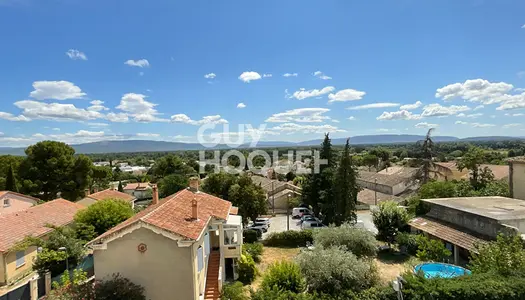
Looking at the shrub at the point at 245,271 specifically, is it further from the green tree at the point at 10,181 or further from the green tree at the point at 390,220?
the green tree at the point at 10,181

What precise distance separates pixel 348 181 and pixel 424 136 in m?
18.1

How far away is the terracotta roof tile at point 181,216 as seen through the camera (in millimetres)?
13625

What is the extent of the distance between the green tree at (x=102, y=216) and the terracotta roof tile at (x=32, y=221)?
3320mm

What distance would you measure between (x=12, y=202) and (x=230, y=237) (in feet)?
100.0

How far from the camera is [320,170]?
37.4 metres

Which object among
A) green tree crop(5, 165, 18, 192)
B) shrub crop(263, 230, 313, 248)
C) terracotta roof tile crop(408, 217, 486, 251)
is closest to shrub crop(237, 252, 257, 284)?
shrub crop(263, 230, 313, 248)

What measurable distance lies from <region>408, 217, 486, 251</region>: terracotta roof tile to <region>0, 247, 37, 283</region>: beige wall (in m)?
29.5

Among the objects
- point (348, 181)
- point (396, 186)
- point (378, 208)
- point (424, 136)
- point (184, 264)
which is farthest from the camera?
point (396, 186)

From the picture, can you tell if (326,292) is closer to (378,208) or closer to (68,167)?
(378,208)

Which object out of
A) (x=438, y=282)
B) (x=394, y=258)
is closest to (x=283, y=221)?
(x=394, y=258)

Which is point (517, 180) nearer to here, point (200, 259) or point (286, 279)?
point (286, 279)

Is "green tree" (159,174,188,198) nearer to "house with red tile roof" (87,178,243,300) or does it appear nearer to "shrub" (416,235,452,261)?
"house with red tile roof" (87,178,243,300)

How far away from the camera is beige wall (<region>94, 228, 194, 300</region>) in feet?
44.4

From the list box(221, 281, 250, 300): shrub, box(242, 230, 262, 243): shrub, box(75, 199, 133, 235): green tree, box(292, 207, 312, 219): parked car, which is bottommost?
box(292, 207, 312, 219): parked car
